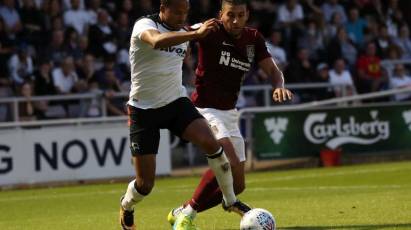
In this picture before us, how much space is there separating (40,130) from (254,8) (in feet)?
25.4

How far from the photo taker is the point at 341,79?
24.2 metres

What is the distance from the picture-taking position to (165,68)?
34.7ft

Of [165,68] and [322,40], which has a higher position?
[165,68]

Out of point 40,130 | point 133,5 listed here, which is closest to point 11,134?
point 40,130

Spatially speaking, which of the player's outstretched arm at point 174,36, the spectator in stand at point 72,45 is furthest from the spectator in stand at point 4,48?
the player's outstretched arm at point 174,36

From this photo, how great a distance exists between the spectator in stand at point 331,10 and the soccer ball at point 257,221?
16793 millimetres

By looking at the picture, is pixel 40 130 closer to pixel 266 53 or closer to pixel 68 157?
pixel 68 157

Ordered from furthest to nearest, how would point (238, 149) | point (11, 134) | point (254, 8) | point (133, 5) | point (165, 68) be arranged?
point (254, 8) < point (133, 5) < point (11, 134) < point (238, 149) < point (165, 68)

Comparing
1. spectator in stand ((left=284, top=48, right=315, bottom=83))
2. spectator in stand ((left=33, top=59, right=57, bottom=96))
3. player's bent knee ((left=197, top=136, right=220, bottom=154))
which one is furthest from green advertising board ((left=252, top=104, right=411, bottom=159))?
player's bent knee ((left=197, top=136, right=220, bottom=154))

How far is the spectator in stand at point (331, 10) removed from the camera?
→ 87.1 feet

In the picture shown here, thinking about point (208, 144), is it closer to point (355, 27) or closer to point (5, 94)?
point (5, 94)

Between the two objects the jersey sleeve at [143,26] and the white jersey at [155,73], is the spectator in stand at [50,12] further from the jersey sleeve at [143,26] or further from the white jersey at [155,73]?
the jersey sleeve at [143,26]

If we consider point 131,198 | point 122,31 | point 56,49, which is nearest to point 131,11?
point 122,31

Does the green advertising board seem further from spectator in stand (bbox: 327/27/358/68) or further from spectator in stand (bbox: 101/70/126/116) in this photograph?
spectator in stand (bbox: 327/27/358/68)
